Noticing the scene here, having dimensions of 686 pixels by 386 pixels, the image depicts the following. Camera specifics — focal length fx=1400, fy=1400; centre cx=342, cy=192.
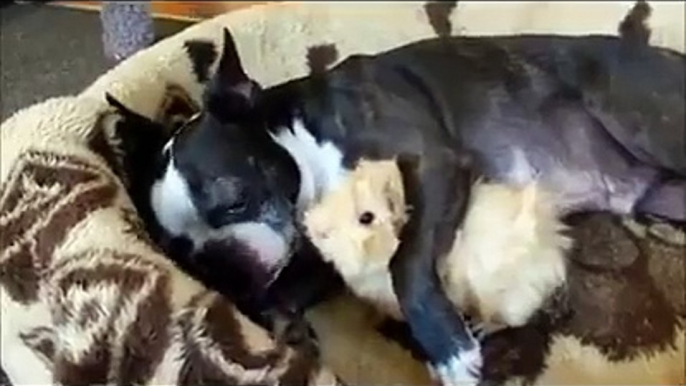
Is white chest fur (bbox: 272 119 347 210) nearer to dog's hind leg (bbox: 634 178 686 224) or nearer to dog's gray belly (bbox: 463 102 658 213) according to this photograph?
dog's gray belly (bbox: 463 102 658 213)

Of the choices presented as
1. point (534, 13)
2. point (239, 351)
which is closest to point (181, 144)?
point (239, 351)

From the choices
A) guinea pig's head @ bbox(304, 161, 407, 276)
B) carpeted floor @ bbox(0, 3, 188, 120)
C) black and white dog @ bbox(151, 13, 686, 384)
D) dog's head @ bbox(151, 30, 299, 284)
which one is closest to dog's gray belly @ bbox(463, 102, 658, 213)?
black and white dog @ bbox(151, 13, 686, 384)

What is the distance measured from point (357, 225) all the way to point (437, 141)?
0.18 m

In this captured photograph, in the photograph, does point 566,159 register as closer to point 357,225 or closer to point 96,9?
point 357,225

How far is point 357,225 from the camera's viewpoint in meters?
1.67

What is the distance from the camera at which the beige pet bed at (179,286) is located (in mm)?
1386

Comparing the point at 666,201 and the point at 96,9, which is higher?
the point at 96,9

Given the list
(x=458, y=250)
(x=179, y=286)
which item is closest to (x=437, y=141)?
(x=458, y=250)

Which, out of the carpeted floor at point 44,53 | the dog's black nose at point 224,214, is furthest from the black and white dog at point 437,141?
the carpeted floor at point 44,53

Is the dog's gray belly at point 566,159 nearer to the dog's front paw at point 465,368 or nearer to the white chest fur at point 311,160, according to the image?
the white chest fur at point 311,160

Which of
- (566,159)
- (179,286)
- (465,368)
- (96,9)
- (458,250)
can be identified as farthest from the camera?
(96,9)

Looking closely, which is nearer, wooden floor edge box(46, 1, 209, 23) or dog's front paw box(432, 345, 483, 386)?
dog's front paw box(432, 345, 483, 386)

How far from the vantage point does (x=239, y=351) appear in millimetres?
1375

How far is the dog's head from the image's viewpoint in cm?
163
